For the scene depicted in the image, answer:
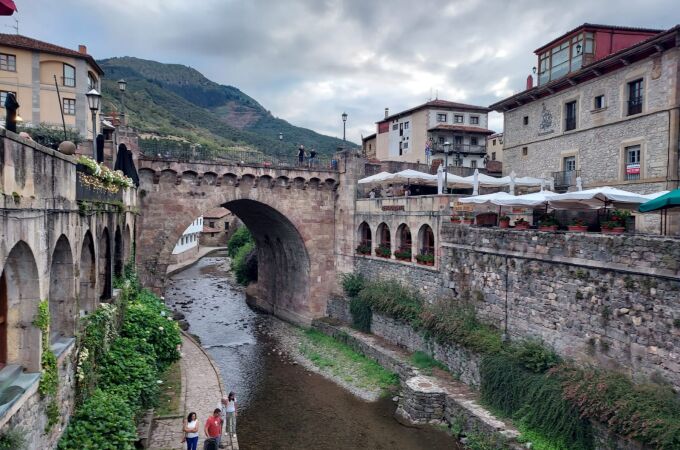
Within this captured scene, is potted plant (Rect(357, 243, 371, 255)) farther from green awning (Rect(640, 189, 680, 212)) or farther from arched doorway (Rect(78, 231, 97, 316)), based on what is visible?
arched doorway (Rect(78, 231, 97, 316))

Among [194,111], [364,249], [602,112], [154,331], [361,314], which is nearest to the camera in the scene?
[154,331]

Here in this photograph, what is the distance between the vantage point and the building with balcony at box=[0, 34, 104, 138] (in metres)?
36.9

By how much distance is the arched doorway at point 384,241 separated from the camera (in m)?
25.7

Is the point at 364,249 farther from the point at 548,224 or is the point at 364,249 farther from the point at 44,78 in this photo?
the point at 44,78

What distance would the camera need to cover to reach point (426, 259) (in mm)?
22234

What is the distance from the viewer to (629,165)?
22453 mm

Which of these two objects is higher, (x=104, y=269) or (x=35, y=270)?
(x=35, y=270)

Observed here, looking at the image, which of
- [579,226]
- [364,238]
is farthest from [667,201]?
[364,238]

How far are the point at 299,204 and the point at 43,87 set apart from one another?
25.2m

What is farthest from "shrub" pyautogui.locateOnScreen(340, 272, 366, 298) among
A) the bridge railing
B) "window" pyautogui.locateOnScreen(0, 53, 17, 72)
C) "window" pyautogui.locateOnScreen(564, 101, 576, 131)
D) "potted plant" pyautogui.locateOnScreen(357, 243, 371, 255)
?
"window" pyautogui.locateOnScreen(0, 53, 17, 72)

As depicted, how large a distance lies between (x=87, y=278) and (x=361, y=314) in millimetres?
15923

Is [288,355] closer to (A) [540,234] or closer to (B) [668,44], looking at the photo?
(A) [540,234]

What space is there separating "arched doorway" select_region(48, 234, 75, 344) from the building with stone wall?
2cm

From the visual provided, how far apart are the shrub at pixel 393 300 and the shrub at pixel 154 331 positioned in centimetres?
1011
